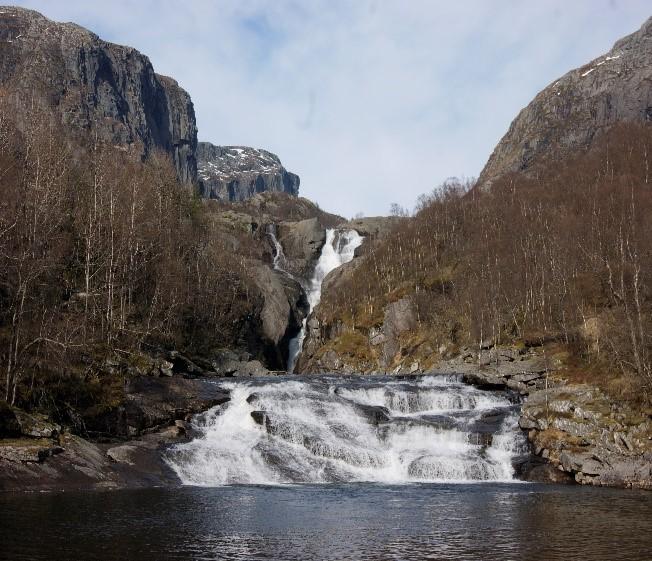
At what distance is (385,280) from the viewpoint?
9344cm

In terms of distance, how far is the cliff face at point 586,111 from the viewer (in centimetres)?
16000

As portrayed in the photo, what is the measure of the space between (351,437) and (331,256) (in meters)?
79.1

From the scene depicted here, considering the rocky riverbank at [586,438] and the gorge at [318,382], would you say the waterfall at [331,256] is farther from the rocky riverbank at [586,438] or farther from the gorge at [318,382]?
the rocky riverbank at [586,438]

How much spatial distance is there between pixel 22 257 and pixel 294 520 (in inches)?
838

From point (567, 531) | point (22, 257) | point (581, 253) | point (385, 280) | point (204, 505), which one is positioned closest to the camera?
point (567, 531)

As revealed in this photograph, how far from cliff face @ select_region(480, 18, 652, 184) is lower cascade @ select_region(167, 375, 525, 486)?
11210 centimetres

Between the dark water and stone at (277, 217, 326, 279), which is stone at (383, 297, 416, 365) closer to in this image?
stone at (277, 217, 326, 279)

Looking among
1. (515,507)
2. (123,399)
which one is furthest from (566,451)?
(123,399)

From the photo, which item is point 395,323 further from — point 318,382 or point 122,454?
point 122,454

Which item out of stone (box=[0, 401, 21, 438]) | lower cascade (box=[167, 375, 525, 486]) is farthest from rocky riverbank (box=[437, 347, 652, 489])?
stone (box=[0, 401, 21, 438])

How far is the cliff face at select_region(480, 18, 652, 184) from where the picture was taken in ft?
525

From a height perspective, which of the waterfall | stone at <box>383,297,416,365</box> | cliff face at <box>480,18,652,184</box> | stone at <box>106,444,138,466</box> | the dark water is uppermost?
cliff face at <box>480,18,652,184</box>

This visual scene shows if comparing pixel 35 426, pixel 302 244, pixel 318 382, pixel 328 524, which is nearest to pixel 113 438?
pixel 35 426

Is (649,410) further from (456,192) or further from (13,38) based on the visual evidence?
(13,38)
